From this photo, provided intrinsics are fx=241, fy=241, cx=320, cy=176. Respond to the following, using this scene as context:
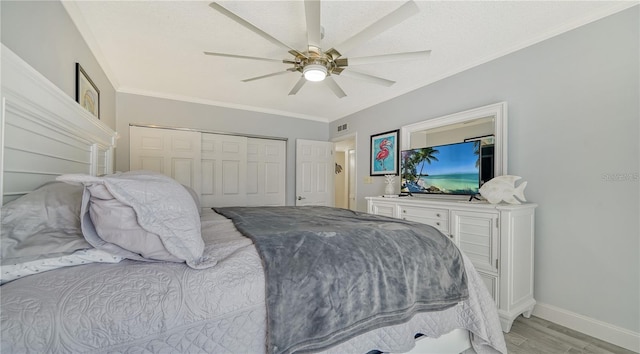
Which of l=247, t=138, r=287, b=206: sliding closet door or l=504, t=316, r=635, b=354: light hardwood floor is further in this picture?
l=247, t=138, r=287, b=206: sliding closet door

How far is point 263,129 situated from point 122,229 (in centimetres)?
354

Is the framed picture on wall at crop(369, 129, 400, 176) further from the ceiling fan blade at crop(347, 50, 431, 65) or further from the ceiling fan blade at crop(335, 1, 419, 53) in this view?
the ceiling fan blade at crop(335, 1, 419, 53)

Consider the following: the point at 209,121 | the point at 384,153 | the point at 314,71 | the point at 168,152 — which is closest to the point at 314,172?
the point at 384,153

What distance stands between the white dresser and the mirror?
480 millimetres

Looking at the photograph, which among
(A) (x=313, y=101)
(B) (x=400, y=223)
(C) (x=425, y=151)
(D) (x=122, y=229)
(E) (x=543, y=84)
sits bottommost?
A: (B) (x=400, y=223)

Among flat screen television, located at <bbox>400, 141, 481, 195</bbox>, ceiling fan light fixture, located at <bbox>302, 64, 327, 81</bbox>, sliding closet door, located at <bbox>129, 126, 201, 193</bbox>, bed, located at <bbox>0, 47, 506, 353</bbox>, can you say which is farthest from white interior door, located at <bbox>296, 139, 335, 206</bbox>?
bed, located at <bbox>0, 47, 506, 353</bbox>

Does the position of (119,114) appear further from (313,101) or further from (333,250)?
(333,250)

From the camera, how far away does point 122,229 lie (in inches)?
32.6

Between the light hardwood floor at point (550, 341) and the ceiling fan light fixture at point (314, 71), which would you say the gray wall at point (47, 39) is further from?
the light hardwood floor at point (550, 341)

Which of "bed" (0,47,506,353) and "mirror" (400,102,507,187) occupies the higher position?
"mirror" (400,102,507,187)

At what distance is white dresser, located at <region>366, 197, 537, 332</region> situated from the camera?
6.08 feet

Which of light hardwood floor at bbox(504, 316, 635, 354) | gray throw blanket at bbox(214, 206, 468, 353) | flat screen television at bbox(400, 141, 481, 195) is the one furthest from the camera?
flat screen television at bbox(400, 141, 481, 195)

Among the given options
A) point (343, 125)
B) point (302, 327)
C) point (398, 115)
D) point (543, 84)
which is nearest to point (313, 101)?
point (343, 125)

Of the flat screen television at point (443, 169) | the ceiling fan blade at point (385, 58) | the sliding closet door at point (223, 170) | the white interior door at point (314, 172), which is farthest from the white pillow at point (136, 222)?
the white interior door at point (314, 172)
